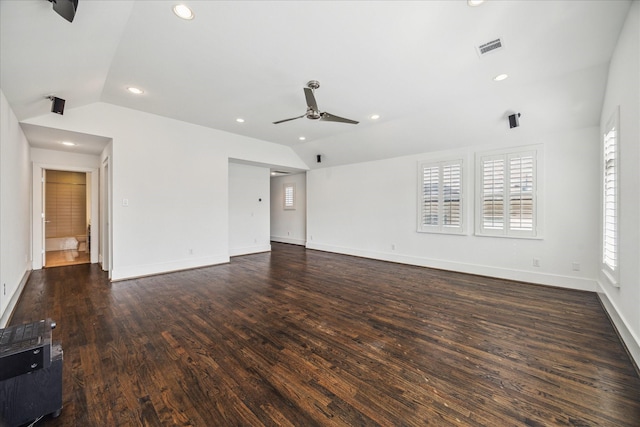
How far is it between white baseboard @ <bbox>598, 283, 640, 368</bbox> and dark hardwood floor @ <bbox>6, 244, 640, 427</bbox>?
0.09 m

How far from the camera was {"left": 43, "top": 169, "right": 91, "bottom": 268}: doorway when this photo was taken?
7.66m

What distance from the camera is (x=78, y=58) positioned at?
2.71 metres

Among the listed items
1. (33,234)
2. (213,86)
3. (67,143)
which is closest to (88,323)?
(213,86)

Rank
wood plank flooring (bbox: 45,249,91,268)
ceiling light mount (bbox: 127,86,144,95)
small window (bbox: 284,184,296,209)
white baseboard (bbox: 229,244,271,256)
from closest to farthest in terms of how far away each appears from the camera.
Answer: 1. ceiling light mount (bbox: 127,86,144,95)
2. wood plank flooring (bbox: 45,249,91,268)
3. white baseboard (bbox: 229,244,271,256)
4. small window (bbox: 284,184,296,209)

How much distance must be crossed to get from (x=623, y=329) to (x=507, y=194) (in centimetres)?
264

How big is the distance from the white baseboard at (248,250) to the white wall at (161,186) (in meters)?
1.01

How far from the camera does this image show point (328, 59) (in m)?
2.93

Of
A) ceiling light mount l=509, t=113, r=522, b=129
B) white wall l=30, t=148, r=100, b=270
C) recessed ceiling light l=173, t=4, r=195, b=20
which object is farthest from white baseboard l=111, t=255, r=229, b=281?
ceiling light mount l=509, t=113, r=522, b=129

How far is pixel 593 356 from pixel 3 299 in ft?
19.7

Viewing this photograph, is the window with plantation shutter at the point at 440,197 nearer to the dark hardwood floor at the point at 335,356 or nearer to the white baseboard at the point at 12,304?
the dark hardwood floor at the point at 335,356

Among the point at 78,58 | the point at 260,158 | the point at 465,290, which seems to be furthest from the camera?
the point at 260,158

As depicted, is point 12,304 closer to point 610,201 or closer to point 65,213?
point 65,213

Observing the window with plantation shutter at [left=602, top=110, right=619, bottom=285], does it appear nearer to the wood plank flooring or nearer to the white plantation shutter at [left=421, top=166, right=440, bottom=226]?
the white plantation shutter at [left=421, top=166, right=440, bottom=226]

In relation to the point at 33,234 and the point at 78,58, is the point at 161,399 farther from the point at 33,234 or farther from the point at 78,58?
the point at 33,234
